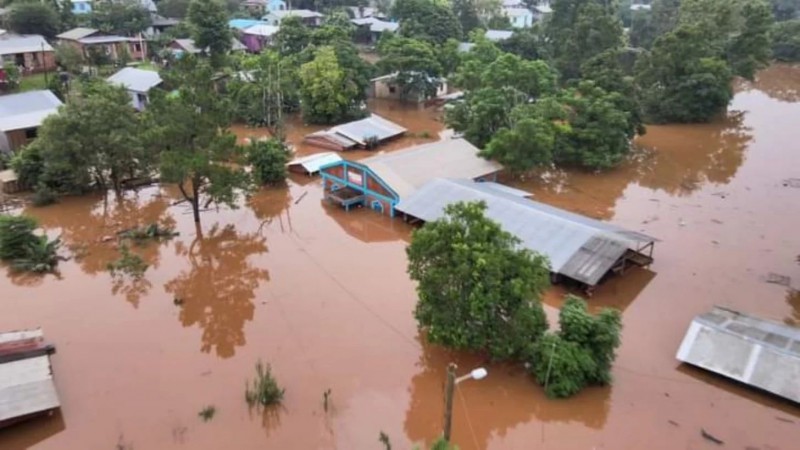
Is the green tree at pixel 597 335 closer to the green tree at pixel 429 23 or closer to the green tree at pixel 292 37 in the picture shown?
the green tree at pixel 292 37

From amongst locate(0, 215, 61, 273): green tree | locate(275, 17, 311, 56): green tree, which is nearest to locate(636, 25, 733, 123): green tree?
locate(275, 17, 311, 56): green tree

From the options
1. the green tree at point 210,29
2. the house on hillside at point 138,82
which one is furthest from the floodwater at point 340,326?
the green tree at point 210,29

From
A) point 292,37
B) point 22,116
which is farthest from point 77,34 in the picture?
point 22,116

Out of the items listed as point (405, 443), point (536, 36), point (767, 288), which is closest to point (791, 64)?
point (536, 36)

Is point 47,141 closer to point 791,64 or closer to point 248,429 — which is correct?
point 248,429

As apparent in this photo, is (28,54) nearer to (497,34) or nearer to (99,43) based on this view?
(99,43)

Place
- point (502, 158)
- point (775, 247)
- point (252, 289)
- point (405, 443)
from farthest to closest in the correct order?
point (502, 158), point (775, 247), point (252, 289), point (405, 443)

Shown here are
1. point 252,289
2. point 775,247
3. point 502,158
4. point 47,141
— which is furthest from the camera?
point 502,158
